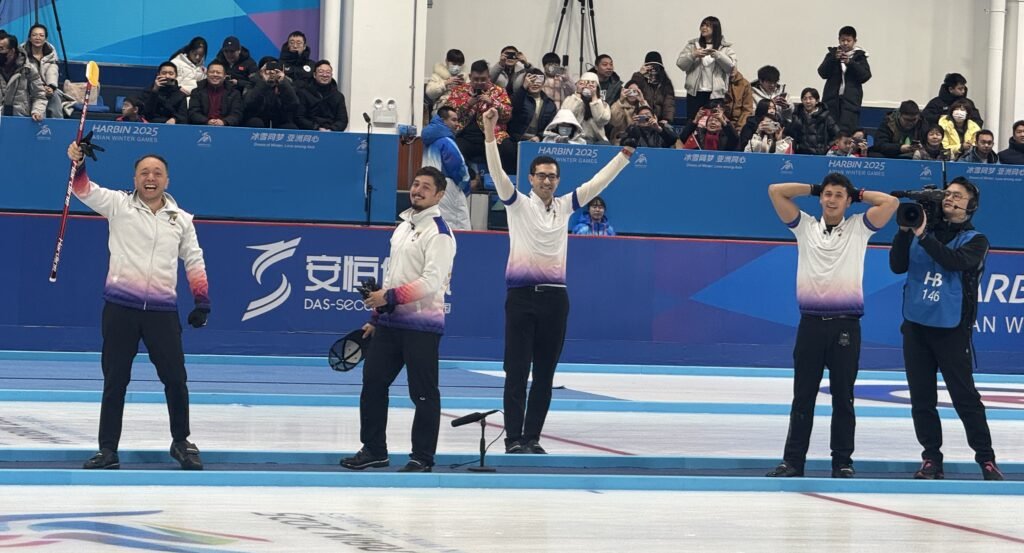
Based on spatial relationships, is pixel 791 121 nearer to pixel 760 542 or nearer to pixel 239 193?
pixel 239 193

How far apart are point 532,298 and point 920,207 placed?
253cm

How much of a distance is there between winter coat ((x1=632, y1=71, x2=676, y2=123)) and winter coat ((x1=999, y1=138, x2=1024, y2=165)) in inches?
178

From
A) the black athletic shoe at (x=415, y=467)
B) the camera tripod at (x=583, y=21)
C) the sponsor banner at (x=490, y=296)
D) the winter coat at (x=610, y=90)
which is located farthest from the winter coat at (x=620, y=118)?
the black athletic shoe at (x=415, y=467)

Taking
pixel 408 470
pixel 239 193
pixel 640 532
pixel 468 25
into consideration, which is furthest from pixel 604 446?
pixel 468 25

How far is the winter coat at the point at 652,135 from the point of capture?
63.2ft

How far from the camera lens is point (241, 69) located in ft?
61.7

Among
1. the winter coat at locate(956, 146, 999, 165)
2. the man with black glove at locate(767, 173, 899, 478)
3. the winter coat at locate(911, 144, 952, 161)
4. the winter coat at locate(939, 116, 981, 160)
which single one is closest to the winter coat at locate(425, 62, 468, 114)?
the winter coat at locate(911, 144, 952, 161)

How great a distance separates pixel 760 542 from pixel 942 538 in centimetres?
100

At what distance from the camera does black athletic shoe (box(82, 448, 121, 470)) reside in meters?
8.59

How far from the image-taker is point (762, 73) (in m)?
21.2

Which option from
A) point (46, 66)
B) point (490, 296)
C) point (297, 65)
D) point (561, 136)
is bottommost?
point (490, 296)

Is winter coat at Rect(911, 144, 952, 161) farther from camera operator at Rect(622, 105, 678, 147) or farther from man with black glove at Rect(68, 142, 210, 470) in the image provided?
man with black glove at Rect(68, 142, 210, 470)

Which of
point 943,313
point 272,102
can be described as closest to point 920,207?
point 943,313

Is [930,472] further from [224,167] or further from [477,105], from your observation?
[224,167]
